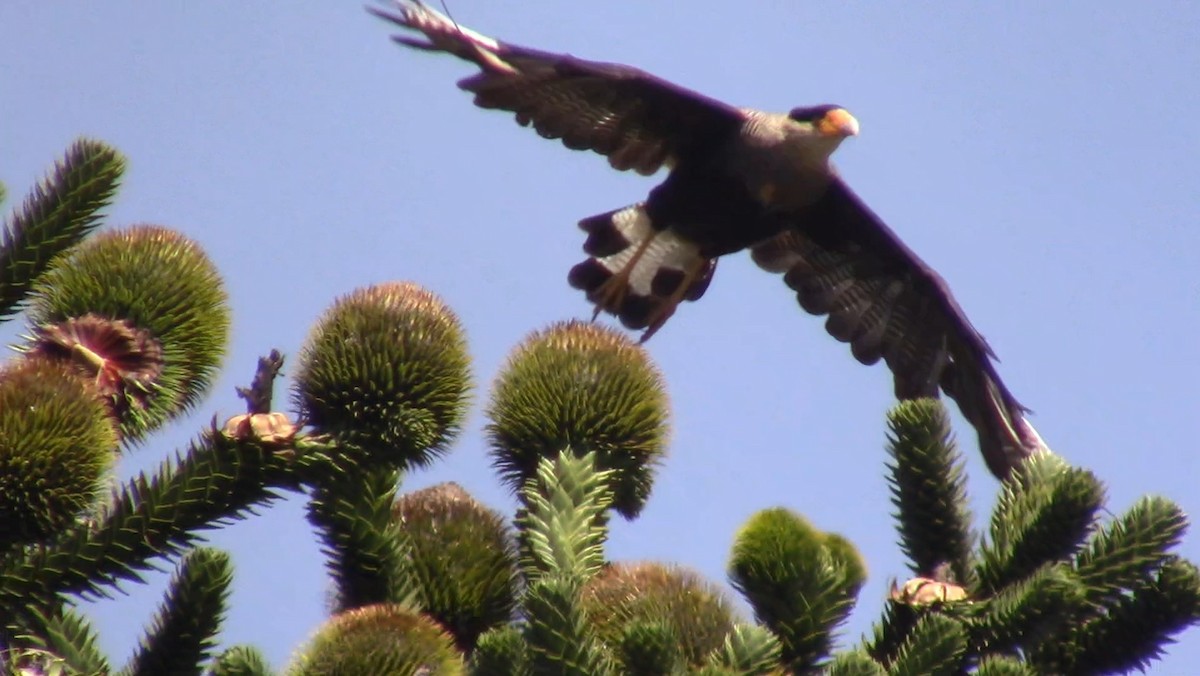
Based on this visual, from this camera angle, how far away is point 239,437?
187 inches

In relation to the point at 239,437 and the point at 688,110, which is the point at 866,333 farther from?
the point at 239,437

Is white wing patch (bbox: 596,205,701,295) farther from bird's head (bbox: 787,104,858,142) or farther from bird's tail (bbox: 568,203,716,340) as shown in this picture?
bird's head (bbox: 787,104,858,142)

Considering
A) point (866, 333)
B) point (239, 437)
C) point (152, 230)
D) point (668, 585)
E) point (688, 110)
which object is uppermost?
point (688, 110)

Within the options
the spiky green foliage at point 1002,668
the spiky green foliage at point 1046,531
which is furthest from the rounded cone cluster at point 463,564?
the spiky green foliage at point 1002,668

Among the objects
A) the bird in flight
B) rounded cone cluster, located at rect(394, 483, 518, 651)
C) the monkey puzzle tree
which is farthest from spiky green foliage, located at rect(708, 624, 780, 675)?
the bird in flight

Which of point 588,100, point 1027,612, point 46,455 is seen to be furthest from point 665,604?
point 588,100

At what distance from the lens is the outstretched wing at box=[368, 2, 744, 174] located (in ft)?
26.9

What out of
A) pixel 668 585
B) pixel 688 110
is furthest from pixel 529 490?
pixel 688 110

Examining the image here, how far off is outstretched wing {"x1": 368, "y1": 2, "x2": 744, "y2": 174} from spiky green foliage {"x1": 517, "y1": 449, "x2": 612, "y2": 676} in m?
3.66

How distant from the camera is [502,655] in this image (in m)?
3.57

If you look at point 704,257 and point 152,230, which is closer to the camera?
point 152,230

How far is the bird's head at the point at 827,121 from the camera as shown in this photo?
33.1ft

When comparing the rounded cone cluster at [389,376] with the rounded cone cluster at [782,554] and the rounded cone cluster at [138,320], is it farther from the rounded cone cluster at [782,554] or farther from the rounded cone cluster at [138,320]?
the rounded cone cluster at [782,554]

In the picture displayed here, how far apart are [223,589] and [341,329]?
1570mm
